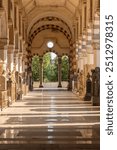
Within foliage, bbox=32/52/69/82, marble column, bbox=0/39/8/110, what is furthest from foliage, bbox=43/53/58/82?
marble column, bbox=0/39/8/110

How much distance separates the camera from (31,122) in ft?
37.7

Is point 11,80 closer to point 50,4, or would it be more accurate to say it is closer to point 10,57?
point 10,57

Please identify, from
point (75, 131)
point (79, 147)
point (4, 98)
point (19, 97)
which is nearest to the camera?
point (79, 147)

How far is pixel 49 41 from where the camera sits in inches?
1750

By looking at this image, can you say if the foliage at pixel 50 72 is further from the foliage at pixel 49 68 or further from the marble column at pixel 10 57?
the marble column at pixel 10 57

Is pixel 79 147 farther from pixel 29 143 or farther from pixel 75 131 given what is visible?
pixel 75 131

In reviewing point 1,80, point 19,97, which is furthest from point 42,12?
point 1,80

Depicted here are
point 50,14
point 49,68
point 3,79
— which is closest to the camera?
point 3,79

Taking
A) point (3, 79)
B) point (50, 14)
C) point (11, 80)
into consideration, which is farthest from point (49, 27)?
point (3, 79)

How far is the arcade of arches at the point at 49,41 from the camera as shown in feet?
62.2

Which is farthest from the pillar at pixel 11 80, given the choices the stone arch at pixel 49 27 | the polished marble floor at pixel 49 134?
the stone arch at pixel 49 27

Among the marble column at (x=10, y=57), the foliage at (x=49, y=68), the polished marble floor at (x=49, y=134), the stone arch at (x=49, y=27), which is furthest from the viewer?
the foliage at (x=49, y=68)

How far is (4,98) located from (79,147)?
9983 mm

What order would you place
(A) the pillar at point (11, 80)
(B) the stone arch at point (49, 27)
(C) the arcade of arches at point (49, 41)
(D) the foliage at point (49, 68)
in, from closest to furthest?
(C) the arcade of arches at point (49, 41) < (A) the pillar at point (11, 80) < (B) the stone arch at point (49, 27) < (D) the foliage at point (49, 68)
